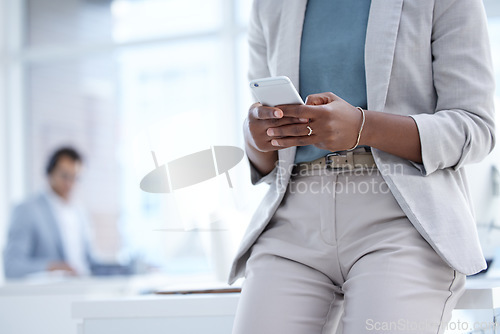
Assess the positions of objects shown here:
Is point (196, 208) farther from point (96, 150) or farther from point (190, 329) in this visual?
point (96, 150)

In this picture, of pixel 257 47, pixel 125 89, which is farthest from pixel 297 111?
pixel 125 89

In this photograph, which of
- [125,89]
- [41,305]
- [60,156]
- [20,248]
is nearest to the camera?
[41,305]

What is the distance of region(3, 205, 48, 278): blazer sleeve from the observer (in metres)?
3.73

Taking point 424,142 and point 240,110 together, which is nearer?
point 424,142

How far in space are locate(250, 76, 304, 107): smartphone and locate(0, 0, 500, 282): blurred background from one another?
10.3 feet

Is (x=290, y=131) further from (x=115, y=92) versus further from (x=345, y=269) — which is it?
(x=115, y=92)

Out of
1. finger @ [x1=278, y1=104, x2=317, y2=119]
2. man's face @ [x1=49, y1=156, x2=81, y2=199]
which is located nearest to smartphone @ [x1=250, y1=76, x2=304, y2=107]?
finger @ [x1=278, y1=104, x2=317, y2=119]

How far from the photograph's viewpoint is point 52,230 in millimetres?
4109

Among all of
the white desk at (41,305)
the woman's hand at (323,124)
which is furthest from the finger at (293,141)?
the white desk at (41,305)

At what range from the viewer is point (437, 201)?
83 cm

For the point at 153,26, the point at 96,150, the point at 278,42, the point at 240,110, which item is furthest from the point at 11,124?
the point at 278,42

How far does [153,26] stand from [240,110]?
1016 mm

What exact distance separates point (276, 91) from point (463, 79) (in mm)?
307

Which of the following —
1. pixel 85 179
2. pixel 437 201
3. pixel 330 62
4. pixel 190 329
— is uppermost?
pixel 330 62
